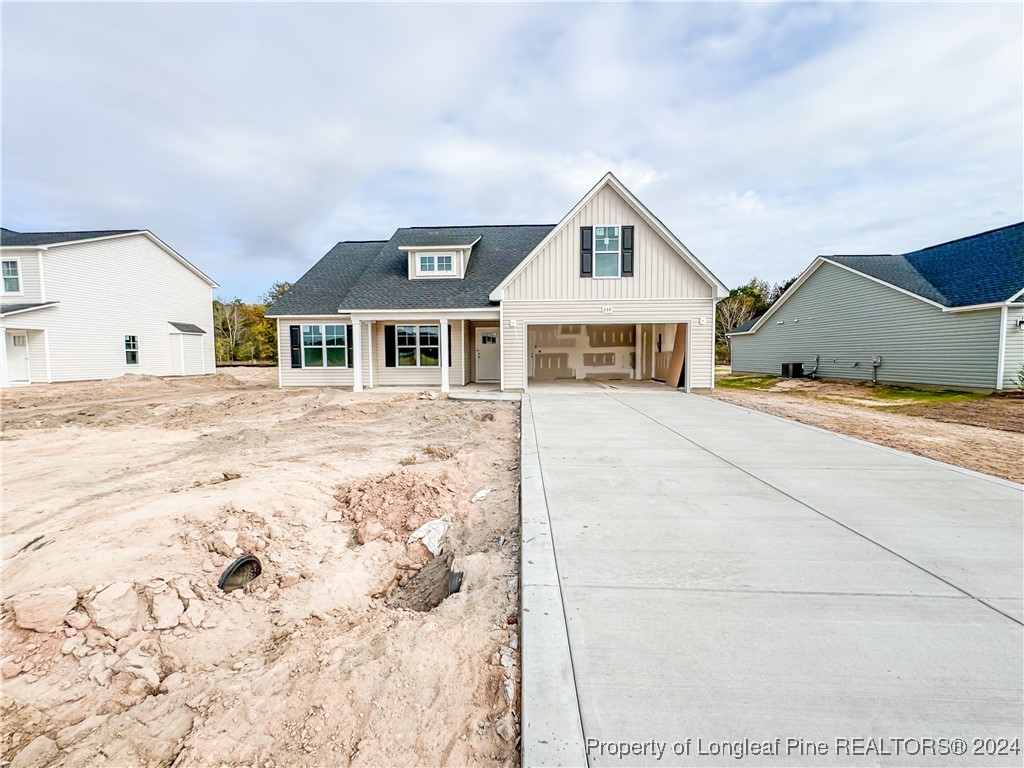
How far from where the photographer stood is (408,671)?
89.8 inches

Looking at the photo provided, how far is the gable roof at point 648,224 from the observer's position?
559 inches

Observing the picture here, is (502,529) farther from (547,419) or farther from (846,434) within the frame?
(846,434)

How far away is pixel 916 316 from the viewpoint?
1778cm

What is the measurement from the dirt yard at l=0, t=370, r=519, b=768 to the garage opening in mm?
13630

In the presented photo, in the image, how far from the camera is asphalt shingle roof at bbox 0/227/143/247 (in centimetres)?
2014

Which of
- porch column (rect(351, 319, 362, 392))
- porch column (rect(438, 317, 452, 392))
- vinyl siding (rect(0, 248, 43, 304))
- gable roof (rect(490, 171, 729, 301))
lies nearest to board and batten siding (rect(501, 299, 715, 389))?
gable roof (rect(490, 171, 729, 301))

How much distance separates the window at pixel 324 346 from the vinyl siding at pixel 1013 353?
22.9 meters

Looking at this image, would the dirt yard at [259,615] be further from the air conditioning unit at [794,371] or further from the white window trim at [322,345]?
the air conditioning unit at [794,371]

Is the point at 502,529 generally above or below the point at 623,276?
below

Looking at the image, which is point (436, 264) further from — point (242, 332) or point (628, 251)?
point (242, 332)

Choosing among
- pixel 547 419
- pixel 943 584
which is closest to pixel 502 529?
pixel 943 584

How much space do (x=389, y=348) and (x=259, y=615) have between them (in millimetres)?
14263

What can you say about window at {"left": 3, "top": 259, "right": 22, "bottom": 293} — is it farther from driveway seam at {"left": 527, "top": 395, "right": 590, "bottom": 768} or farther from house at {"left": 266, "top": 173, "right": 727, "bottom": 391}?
driveway seam at {"left": 527, "top": 395, "right": 590, "bottom": 768}

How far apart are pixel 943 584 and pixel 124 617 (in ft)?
17.8
